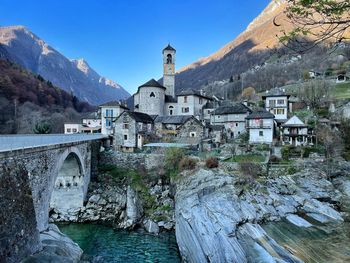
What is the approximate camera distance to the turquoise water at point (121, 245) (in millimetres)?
20594

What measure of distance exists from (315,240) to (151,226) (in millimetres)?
13562

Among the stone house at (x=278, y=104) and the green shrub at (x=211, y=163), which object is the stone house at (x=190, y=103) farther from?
the green shrub at (x=211, y=163)

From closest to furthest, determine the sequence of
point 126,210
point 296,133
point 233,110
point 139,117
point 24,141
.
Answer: point 24,141, point 126,210, point 296,133, point 139,117, point 233,110

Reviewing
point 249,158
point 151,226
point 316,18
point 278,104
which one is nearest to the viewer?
point 316,18

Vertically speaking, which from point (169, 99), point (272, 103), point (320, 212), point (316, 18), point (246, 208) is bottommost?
point (320, 212)

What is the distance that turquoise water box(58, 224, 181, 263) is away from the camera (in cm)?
2059

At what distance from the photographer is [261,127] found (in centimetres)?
3994

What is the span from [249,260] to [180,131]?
28672 millimetres

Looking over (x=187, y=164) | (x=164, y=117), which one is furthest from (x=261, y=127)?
(x=164, y=117)

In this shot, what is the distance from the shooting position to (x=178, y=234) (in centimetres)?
2244

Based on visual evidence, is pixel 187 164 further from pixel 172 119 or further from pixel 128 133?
pixel 172 119

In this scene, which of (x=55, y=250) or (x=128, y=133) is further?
(x=128, y=133)

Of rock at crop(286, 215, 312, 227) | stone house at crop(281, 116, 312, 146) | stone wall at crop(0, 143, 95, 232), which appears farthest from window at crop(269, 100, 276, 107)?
stone wall at crop(0, 143, 95, 232)

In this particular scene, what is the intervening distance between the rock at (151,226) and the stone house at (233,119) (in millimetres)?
24260
